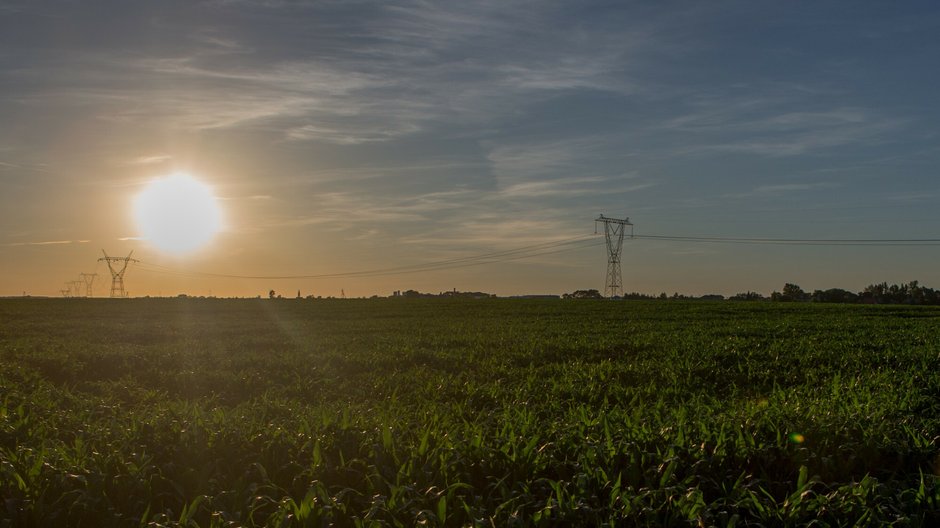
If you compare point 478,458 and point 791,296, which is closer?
point 478,458

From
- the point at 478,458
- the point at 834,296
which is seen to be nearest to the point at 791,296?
the point at 834,296

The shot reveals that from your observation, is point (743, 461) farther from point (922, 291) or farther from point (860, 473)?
point (922, 291)

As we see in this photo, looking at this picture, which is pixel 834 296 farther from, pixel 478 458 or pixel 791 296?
pixel 478 458

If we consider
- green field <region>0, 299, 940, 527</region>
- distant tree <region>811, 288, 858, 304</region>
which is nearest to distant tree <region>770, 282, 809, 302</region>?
distant tree <region>811, 288, 858, 304</region>

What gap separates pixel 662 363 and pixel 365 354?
6.92 metres

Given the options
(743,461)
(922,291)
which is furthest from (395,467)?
(922,291)

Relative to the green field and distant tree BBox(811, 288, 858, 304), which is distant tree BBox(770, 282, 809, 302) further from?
the green field

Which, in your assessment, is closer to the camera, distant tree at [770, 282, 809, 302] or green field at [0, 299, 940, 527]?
green field at [0, 299, 940, 527]

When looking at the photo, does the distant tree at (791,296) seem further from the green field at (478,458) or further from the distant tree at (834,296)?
the green field at (478,458)

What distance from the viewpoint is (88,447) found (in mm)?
7223

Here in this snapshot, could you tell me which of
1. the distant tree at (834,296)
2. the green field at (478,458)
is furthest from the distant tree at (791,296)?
the green field at (478,458)

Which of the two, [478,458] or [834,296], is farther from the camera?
[834,296]

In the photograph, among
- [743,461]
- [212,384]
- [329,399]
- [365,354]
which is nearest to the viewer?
[743,461]

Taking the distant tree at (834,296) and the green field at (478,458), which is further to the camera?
the distant tree at (834,296)
